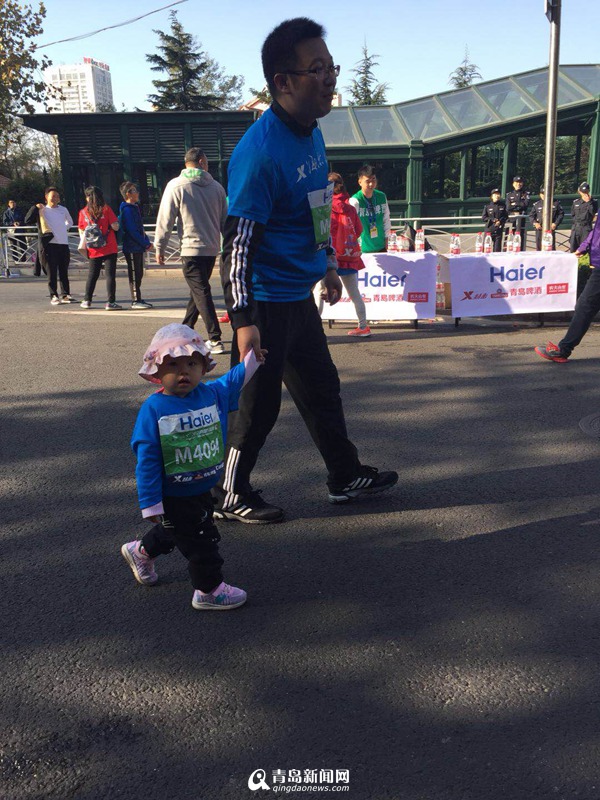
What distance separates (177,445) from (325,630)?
884 millimetres

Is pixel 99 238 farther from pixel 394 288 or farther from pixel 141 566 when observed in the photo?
pixel 141 566

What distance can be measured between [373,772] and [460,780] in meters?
0.24

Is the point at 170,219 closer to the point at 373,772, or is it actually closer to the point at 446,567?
the point at 446,567

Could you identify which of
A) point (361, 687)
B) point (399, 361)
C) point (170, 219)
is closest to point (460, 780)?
point (361, 687)

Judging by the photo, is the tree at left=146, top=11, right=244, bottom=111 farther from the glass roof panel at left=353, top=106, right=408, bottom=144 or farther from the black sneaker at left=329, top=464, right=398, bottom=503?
the black sneaker at left=329, top=464, right=398, bottom=503

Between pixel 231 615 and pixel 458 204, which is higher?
pixel 458 204

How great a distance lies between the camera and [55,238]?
1166 centimetres

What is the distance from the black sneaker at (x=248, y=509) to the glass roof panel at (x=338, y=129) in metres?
19.3

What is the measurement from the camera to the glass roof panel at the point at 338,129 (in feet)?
71.8

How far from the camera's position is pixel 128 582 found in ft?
10.5

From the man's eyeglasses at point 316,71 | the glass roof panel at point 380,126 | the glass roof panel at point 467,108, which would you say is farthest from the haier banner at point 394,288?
the glass roof panel at point 467,108

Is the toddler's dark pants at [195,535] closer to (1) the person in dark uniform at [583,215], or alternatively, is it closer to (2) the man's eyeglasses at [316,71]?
(2) the man's eyeglasses at [316,71]

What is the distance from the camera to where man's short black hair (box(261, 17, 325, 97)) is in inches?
129

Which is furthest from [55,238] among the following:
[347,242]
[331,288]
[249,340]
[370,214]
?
[249,340]
